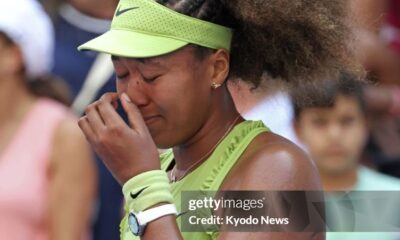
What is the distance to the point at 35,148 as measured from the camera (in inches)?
163

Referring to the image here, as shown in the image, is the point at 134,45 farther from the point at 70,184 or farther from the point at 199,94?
the point at 70,184

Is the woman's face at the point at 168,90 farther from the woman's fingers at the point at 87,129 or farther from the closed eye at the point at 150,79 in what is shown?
the woman's fingers at the point at 87,129

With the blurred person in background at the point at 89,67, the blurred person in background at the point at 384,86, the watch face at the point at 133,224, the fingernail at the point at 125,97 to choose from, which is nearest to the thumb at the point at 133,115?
the fingernail at the point at 125,97

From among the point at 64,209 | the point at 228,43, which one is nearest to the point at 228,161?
the point at 228,43

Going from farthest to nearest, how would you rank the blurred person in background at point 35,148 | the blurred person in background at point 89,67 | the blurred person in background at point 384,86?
the blurred person in background at point 89,67 → the blurred person in background at point 384,86 → the blurred person in background at point 35,148

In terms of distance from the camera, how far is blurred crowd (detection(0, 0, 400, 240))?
4004 mm

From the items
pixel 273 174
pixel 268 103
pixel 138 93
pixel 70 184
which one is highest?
pixel 138 93

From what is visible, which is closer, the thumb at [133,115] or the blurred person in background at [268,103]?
the thumb at [133,115]

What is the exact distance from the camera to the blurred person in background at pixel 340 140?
13.2 feet

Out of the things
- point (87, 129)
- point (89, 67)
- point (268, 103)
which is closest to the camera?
point (87, 129)

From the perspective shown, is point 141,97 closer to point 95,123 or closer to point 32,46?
point 95,123

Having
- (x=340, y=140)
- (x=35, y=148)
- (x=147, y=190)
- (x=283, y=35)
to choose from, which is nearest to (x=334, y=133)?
(x=340, y=140)

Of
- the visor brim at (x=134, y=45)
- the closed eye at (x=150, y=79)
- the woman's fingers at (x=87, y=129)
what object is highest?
the visor brim at (x=134, y=45)

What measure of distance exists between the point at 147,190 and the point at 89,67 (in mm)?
1998
